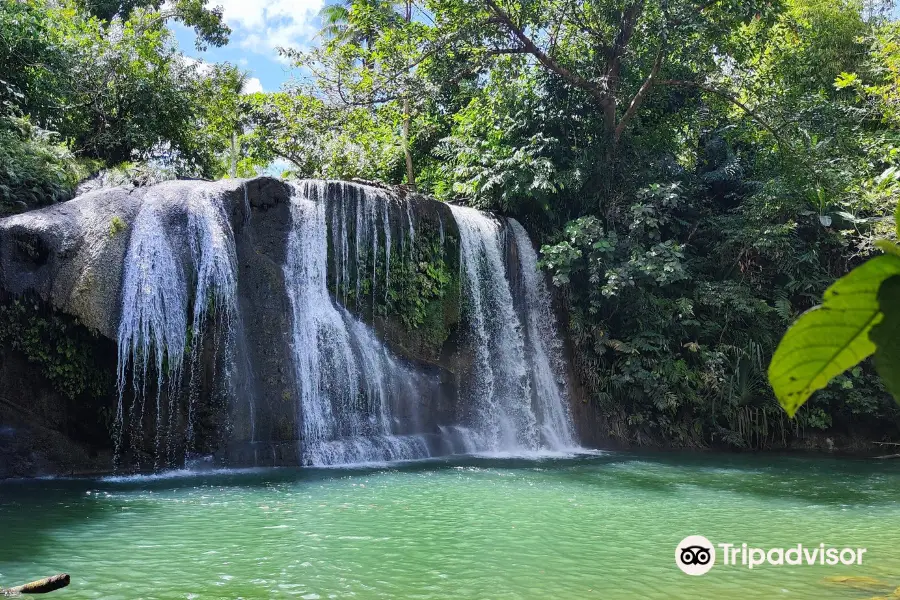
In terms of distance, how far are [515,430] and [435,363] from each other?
1.91 metres

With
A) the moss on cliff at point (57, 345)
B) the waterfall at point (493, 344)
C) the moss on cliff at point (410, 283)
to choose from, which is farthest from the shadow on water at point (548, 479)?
the moss on cliff at point (410, 283)

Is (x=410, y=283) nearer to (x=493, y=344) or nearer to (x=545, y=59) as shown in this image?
(x=493, y=344)

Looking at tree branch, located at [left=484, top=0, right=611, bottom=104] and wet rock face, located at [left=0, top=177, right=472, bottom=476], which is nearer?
wet rock face, located at [left=0, top=177, right=472, bottom=476]

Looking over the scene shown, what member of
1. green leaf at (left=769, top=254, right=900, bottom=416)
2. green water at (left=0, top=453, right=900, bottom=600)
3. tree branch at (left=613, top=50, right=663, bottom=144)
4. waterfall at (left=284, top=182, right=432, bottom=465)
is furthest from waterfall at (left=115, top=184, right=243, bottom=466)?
green leaf at (left=769, top=254, right=900, bottom=416)

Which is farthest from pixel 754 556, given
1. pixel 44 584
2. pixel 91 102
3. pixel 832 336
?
pixel 91 102

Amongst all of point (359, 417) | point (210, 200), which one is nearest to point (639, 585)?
point (359, 417)

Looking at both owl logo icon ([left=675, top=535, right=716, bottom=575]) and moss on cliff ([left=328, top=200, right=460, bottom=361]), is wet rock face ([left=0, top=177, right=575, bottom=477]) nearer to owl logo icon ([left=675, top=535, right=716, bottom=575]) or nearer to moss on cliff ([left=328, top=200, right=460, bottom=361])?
moss on cliff ([left=328, top=200, right=460, bottom=361])

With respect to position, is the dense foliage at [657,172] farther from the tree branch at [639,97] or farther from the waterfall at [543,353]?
the waterfall at [543,353]

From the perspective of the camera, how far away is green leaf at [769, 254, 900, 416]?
2.12 ft

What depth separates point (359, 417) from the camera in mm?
10820

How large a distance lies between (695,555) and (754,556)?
17.9 inches

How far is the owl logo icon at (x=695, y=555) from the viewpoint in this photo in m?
4.87

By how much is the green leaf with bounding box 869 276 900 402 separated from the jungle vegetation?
39.6ft

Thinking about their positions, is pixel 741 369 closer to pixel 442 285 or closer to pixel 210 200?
pixel 442 285
